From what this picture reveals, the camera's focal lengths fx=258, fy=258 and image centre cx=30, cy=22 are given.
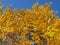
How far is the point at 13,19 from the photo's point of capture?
49.3 feet

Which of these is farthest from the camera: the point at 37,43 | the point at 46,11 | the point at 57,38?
the point at 46,11

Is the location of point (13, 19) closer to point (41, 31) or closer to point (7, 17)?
point (7, 17)

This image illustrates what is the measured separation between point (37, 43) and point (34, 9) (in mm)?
2355

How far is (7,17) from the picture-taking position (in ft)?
49.2

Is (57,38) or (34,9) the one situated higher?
(34,9)

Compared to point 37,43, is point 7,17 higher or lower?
higher

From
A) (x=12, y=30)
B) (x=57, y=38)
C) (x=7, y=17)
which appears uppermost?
(x=7, y=17)

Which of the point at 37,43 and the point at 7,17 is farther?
the point at 7,17

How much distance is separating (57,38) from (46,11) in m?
2.88

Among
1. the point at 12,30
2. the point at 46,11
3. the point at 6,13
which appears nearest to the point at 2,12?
the point at 6,13

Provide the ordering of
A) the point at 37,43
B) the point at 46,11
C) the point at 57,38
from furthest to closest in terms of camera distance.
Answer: the point at 46,11 → the point at 37,43 → the point at 57,38

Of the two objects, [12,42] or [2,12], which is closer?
[12,42]

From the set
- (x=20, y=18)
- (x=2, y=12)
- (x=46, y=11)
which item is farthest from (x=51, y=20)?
(x=2, y=12)

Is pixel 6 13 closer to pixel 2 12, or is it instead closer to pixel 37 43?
pixel 2 12
